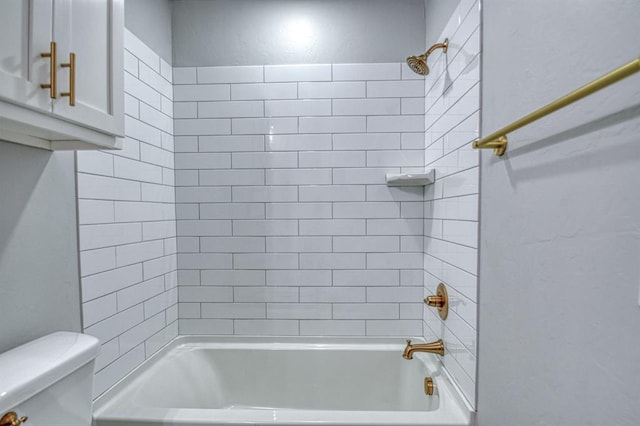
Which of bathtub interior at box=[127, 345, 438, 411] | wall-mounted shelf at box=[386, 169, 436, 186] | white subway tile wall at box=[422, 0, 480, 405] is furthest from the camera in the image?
bathtub interior at box=[127, 345, 438, 411]

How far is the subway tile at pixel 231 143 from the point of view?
190cm

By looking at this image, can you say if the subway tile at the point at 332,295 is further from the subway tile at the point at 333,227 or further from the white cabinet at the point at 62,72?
the white cabinet at the point at 62,72

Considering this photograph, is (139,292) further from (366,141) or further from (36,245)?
(366,141)

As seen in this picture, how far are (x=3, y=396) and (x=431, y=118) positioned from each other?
1781 mm

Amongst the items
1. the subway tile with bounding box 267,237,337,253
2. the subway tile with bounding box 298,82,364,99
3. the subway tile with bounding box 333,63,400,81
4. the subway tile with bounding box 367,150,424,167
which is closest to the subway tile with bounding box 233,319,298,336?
the subway tile with bounding box 267,237,337,253

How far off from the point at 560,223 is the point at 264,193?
1418 mm

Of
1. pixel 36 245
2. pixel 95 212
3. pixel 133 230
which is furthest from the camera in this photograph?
pixel 133 230

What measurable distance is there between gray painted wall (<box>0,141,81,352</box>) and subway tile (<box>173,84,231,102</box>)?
2.85ft

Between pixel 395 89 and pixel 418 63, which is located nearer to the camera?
pixel 418 63

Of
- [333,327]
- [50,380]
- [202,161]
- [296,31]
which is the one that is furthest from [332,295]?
[296,31]

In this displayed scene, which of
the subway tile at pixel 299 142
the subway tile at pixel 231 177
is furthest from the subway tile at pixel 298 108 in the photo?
the subway tile at pixel 231 177

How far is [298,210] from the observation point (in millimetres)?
1896

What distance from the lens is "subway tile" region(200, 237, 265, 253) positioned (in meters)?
1.91

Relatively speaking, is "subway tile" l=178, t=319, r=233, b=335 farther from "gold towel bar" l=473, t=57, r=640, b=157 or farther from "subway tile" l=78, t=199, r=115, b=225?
"gold towel bar" l=473, t=57, r=640, b=157
